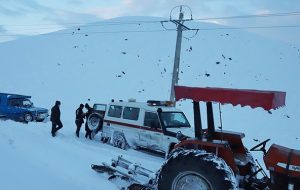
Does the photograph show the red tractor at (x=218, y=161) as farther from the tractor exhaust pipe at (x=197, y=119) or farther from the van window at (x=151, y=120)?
the van window at (x=151, y=120)

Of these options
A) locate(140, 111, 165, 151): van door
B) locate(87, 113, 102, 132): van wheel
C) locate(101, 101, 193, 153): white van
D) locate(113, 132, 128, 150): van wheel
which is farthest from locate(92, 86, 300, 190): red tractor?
locate(87, 113, 102, 132): van wheel

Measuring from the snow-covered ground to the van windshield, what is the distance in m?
1.31

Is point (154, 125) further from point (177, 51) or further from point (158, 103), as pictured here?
point (177, 51)

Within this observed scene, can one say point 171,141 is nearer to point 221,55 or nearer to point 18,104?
point 18,104

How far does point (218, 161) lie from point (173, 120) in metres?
7.95

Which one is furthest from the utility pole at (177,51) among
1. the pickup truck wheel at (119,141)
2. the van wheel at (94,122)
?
the pickup truck wheel at (119,141)

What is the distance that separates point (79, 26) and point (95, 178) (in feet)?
184

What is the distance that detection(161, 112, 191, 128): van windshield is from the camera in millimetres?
13039

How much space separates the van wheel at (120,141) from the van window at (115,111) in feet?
2.57

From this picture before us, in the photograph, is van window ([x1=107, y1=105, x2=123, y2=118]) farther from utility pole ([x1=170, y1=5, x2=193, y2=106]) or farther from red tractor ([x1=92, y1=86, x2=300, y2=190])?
red tractor ([x1=92, y1=86, x2=300, y2=190])

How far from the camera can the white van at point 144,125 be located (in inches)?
504

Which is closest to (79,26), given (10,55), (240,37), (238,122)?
(10,55)

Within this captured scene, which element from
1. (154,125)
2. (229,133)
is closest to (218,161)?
(229,133)

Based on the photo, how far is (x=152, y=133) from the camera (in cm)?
1310
